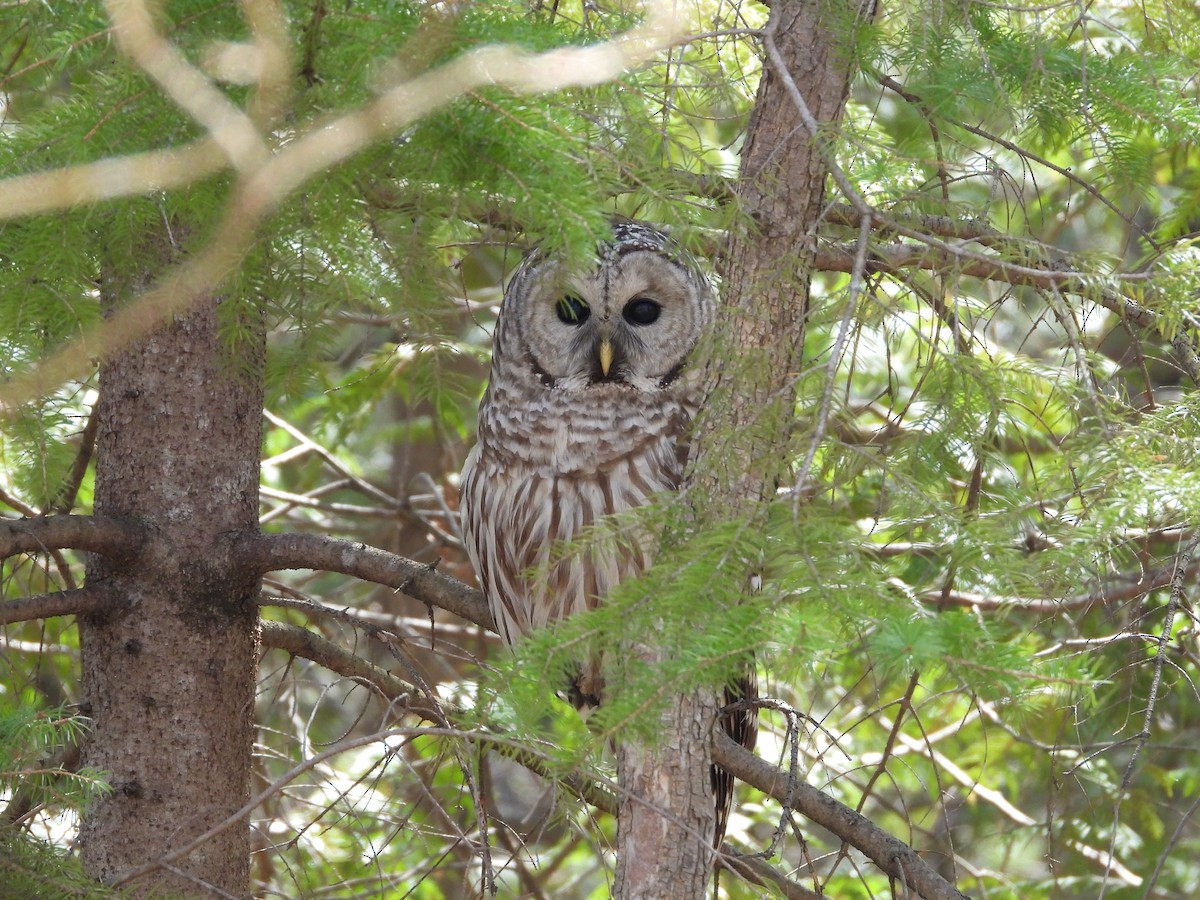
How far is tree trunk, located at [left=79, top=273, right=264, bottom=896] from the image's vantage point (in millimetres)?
2736

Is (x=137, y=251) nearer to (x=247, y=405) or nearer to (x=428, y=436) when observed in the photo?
(x=247, y=405)

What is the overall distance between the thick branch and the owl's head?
0.73m

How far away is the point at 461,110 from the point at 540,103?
0.14 m

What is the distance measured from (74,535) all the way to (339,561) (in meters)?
0.57

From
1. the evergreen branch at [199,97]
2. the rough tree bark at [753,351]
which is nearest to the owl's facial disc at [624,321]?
the rough tree bark at [753,351]

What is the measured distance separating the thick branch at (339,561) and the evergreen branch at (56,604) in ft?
0.98

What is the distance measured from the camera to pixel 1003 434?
187cm

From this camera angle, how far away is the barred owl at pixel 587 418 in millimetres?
3291

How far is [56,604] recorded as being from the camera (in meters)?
2.58

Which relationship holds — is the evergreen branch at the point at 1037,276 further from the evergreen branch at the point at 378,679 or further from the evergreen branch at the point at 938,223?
the evergreen branch at the point at 378,679

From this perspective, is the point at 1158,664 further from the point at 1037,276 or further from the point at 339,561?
the point at 339,561

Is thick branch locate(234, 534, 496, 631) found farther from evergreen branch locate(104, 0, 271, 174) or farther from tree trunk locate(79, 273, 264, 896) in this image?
evergreen branch locate(104, 0, 271, 174)

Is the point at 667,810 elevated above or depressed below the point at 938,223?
below

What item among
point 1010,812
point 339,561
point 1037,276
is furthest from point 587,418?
point 1010,812
